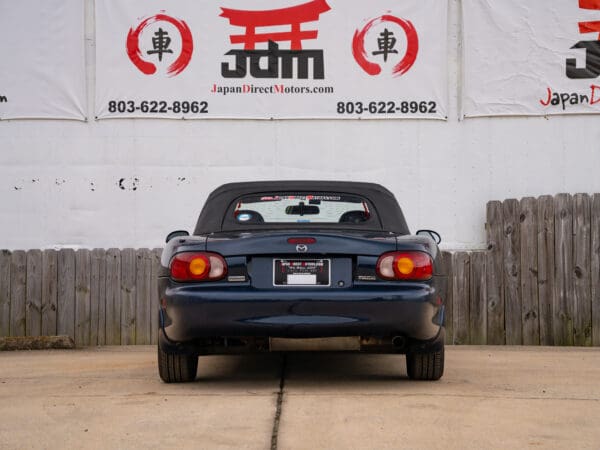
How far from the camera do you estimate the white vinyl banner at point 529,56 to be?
11.7 meters

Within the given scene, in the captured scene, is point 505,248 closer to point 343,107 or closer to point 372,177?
point 372,177

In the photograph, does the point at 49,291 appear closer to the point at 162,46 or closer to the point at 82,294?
the point at 82,294

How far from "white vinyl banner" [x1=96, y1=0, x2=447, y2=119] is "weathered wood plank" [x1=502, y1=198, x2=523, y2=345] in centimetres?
141

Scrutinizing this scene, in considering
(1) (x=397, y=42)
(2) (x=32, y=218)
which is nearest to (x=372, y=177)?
(1) (x=397, y=42)

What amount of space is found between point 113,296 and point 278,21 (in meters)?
3.71

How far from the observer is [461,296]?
11289mm

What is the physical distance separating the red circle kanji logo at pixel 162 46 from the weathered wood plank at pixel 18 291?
8.50ft

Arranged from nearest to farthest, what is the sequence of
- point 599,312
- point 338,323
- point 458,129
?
point 338,323 < point 599,312 < point 458,129

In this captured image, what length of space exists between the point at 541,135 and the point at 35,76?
19.6 feet

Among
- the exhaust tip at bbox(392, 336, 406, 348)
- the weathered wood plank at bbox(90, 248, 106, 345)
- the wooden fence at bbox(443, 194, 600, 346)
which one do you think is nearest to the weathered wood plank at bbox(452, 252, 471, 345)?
the wooden fence at bbox(443, 194, 600, 346)

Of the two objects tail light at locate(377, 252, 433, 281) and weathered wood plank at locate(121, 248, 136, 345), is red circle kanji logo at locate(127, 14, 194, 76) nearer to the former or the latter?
weathered wood plank at locate(121, 248, 136, 345)

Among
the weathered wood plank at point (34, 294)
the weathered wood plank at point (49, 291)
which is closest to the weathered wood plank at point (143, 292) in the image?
the weathered wood plank at point (49, 291)

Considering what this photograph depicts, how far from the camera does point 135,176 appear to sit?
38.2 feet

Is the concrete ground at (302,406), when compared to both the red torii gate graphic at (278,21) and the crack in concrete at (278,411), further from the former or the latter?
the red torii gate graphic at (278,21)
